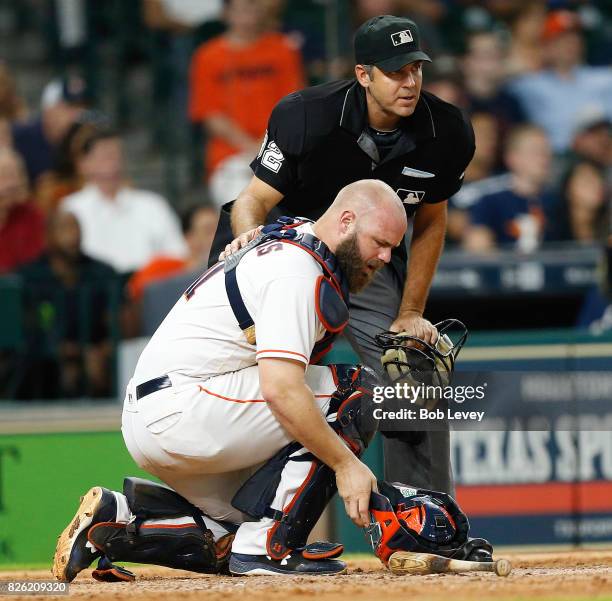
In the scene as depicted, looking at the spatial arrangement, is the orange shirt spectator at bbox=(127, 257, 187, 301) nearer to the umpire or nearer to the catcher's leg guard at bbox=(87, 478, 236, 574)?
the umpire

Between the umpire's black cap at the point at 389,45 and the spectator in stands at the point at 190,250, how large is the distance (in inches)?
143

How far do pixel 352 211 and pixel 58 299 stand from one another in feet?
13.4

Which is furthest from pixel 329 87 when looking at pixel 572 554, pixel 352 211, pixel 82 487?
pixel 82 487

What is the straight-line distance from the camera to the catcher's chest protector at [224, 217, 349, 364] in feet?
14.8

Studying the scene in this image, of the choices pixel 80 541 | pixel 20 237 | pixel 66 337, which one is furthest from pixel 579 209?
pixel 80 541

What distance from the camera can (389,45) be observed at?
5121 mm

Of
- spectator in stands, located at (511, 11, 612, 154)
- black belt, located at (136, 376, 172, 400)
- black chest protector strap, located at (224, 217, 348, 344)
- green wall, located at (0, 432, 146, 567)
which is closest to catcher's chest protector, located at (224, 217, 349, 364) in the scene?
→ black chest protector strap, located at (224, 217, 348, 344)

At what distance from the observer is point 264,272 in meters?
4.54

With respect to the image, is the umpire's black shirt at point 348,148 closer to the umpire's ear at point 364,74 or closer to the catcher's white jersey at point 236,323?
the umpire's ear at point 364,74

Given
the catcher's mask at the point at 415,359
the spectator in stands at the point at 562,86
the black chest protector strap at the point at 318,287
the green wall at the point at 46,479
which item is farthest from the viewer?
the spectator in stands at the point at 562,86

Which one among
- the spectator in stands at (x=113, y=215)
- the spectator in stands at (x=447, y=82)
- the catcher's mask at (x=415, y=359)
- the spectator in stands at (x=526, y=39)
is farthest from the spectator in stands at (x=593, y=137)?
the catcher's mask at (x=415, y=359)

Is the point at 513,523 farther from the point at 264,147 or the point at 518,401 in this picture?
the point at 264,147

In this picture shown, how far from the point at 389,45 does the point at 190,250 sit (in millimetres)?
4174

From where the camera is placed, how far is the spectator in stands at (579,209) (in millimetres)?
9184
